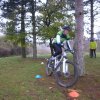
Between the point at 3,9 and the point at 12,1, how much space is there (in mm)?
1058

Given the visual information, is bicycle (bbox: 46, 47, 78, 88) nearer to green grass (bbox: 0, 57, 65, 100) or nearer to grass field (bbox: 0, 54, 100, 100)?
grass field (bbox: 0, 54, 100, 100)

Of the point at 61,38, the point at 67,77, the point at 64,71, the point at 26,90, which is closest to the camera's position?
the point at 26,90

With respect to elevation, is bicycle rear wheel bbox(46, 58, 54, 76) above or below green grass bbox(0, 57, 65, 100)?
above

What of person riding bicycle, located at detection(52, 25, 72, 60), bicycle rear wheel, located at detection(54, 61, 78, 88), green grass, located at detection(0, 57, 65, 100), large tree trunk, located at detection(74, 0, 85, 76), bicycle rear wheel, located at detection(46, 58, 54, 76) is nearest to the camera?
green grass, located at detection(0, 57, 65, 100)

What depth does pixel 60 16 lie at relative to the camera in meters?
22.0

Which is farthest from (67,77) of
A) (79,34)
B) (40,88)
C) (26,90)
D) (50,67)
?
(79,34)

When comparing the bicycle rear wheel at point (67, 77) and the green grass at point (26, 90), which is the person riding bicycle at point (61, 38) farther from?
the green grass at point (26, 90)

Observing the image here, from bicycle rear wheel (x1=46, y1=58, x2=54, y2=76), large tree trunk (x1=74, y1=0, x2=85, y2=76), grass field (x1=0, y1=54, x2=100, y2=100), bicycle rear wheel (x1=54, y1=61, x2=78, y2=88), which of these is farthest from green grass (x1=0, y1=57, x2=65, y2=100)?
large tree trunk (x1=74, y1=0, x2=85, y2=76)

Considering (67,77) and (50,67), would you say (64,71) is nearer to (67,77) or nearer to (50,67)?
(67,77)

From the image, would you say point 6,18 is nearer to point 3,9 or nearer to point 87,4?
point 3,9

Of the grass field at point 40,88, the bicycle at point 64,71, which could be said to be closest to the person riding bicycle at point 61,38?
the bicycle at point 64,71

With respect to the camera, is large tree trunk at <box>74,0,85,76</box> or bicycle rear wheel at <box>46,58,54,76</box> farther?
bicycle rear wheel at <box>46,58,54,76</box>

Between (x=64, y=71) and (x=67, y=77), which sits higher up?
(x=64, y=71)

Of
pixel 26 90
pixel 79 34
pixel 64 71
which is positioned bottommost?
pixel 26 90
